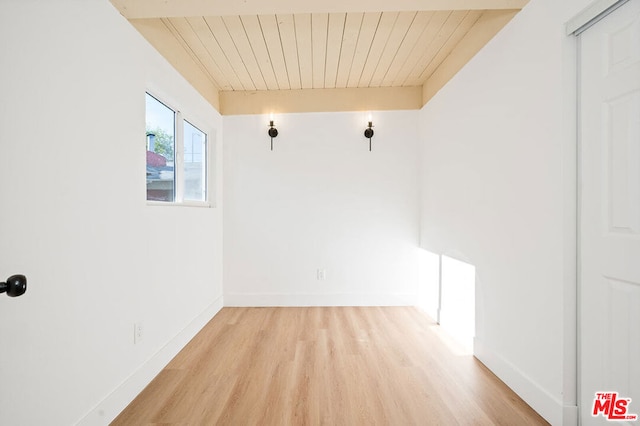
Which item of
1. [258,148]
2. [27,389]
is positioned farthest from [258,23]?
[27,389]

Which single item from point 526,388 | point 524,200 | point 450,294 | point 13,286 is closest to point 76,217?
point 13,286

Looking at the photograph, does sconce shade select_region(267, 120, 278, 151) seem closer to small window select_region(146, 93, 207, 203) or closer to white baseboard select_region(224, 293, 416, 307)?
small window select_region(146, 93, 207, 203)

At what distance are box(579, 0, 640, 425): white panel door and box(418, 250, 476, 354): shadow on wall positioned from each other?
0.89 metres

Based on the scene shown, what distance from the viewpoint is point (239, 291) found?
3420mm

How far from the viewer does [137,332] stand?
1807 millimetres

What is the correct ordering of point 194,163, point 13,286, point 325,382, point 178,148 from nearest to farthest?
point 13,286, point 325,382, point 178,148, point 194,163

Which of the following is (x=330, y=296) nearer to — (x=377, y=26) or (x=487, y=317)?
(x=487, y=317)

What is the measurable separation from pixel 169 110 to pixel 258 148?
1.12 metres

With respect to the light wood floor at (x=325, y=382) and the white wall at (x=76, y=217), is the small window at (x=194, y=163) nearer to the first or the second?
the white wall at (x=76, y=217)

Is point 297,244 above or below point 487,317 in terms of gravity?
above

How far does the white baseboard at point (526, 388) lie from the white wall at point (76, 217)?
7.74ft

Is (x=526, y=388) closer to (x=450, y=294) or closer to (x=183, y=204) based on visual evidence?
(x=450, y=294)

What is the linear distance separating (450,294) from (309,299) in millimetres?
1566

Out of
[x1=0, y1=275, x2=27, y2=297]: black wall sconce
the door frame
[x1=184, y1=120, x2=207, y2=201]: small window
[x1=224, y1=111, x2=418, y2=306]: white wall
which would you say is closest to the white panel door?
the door frame
